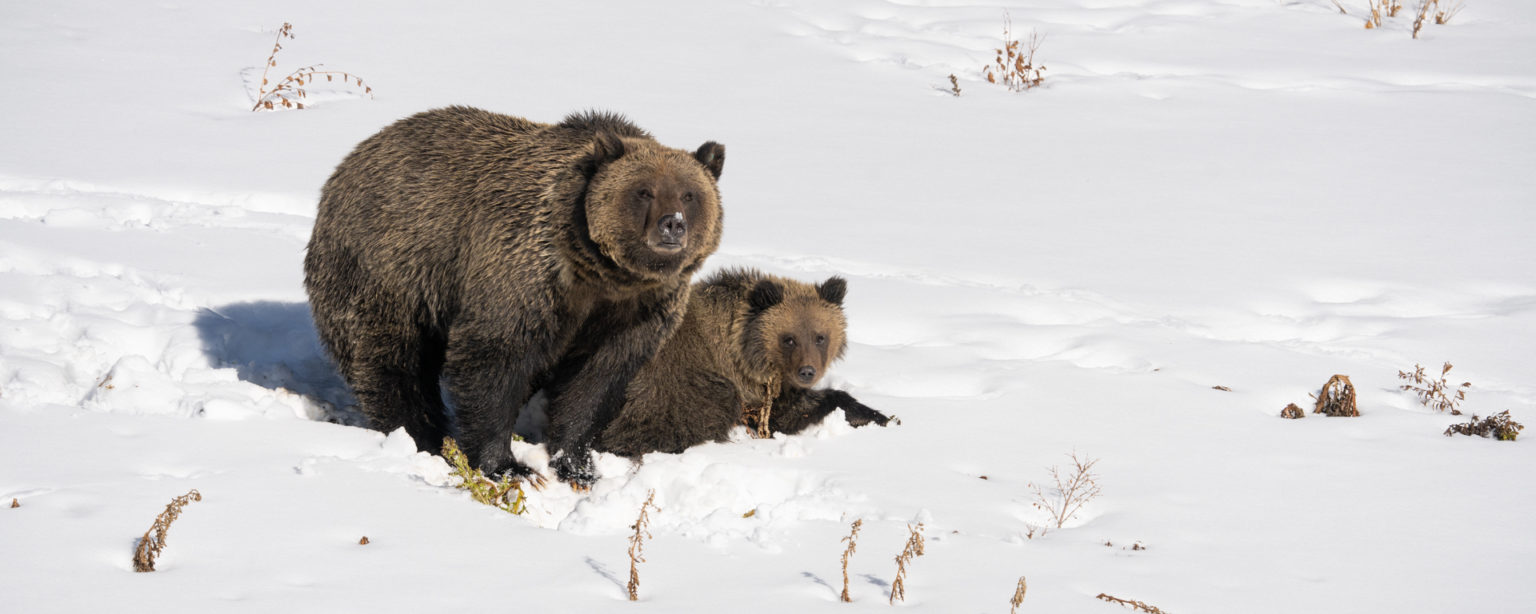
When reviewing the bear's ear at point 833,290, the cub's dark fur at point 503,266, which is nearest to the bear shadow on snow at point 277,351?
the cub's dark fur at point 503,266

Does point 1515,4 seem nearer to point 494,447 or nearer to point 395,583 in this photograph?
point 494,447

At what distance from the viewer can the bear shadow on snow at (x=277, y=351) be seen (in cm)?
713

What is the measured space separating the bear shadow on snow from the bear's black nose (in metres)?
2.45

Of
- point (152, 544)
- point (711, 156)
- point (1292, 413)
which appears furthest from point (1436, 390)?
point (152, 544)

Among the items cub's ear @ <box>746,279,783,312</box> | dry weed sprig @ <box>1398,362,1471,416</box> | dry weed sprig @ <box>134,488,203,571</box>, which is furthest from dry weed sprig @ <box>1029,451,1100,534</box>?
dry weed sprig @ <box>134,488,203,571</box>

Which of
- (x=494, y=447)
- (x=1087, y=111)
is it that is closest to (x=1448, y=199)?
(x=1087, y=111)

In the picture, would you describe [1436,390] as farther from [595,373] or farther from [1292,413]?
[595,373]

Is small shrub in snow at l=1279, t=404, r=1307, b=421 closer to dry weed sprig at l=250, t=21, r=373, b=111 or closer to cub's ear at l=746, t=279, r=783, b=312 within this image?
cub's ear at l=746, t=279, r=783, b=312

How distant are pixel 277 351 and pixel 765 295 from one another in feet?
10.1

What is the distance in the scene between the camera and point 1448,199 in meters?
11.3

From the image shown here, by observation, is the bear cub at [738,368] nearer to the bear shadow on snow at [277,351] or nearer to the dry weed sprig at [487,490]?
the dry weed sprig at [487,490]

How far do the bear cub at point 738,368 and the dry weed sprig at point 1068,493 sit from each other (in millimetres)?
1366

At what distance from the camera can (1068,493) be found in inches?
225

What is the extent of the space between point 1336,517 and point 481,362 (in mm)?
4054
